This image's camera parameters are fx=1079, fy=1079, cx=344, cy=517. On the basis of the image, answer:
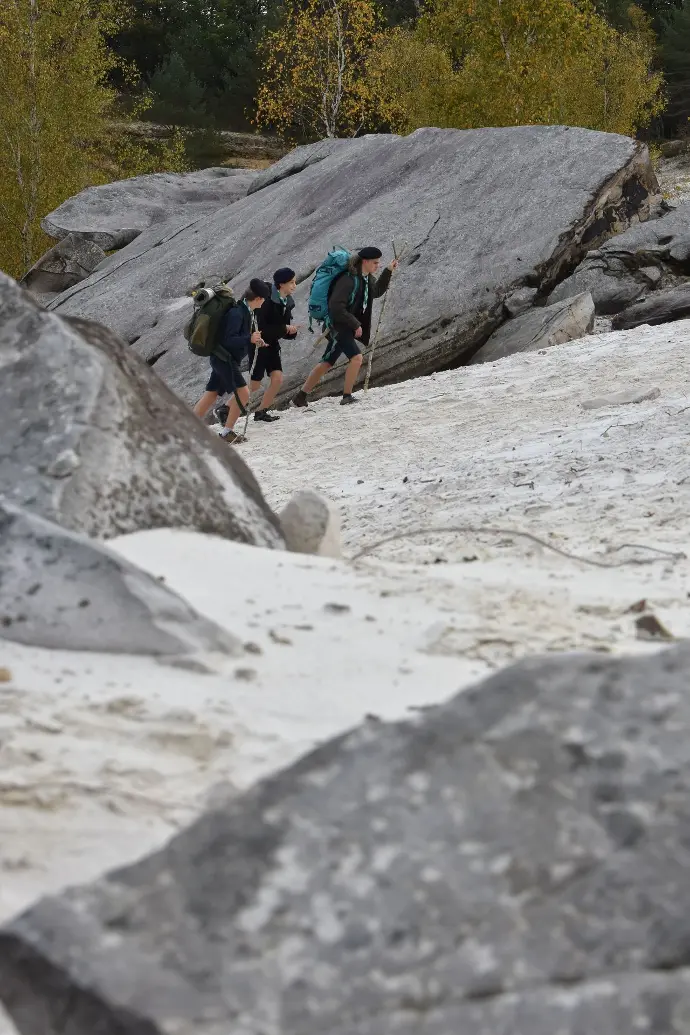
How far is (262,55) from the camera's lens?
138 ft

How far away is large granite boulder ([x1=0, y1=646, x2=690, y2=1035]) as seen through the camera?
1.59 meters

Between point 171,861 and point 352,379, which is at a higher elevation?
point 171,861

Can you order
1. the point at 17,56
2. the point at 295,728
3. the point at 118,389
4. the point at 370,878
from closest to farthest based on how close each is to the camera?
the point at 370,878 < the point at 295,728 < the point at 118,389 < the point at 17,56

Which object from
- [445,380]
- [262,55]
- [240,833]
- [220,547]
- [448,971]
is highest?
[262,55]

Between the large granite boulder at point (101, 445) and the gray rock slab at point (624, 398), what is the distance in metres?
5.38

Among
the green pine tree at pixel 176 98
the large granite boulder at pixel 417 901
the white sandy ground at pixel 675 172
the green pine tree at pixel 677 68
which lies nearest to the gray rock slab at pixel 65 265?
the white sandy ground at pixel 675 172

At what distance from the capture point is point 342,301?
459 inches

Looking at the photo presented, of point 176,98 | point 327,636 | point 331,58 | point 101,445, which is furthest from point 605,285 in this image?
point 176,98

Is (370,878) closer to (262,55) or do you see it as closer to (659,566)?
(659,566)

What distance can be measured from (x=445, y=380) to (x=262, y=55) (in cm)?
3442

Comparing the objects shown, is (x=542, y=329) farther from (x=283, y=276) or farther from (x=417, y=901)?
(x=417, y=901)

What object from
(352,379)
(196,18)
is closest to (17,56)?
(352,379)

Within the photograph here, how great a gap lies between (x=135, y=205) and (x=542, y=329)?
1254 cm

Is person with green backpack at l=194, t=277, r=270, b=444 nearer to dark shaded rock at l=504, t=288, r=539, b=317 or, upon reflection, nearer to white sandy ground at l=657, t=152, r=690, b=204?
dark shaded rock at l=504, t=288, r=539, b=317
